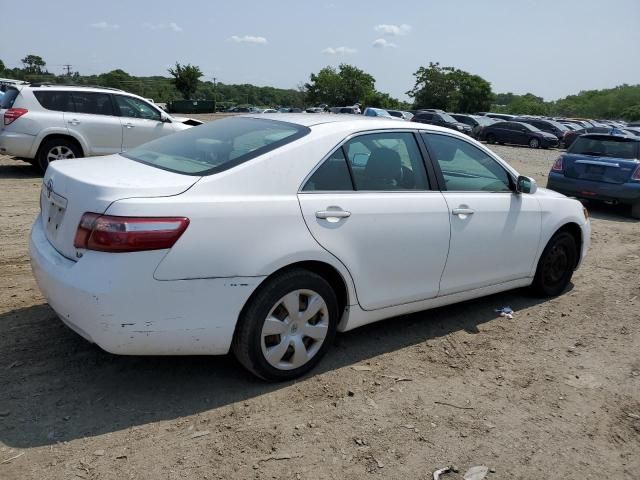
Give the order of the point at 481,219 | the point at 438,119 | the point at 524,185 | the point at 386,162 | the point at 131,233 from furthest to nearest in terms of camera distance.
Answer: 1. the point at 438,119
2. the point at 524,185
3. the point at 481,219
4. the point at 386,162
5. the point at 131,233

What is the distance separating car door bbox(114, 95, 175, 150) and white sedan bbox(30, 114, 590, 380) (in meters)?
7.40

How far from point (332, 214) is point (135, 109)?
905 cm

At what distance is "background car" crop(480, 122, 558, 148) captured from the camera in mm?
31455

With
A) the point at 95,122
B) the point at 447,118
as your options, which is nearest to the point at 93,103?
the point at 95,122

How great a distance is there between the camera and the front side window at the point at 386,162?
12.5ft

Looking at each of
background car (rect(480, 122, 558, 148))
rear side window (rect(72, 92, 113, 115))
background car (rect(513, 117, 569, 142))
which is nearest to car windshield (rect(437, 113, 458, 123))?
background car (rect(480, 122, 558, 148))

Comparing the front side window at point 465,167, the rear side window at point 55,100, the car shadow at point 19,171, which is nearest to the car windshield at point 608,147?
the front side window at point 465,167

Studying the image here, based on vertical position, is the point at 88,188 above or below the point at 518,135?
below

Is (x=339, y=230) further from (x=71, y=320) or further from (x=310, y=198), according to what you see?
(x=71, y=320)

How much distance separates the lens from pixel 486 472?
2855mm

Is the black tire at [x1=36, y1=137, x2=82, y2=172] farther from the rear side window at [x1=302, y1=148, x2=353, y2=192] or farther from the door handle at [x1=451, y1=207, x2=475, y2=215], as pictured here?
the door handle at [x1=451, y1=207, x2=475, y2=215]

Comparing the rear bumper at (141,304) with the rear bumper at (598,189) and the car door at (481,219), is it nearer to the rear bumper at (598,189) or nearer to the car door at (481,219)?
the car door at (481,219)

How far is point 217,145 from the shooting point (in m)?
3.72

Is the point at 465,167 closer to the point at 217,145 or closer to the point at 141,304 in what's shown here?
the point at 217,145
